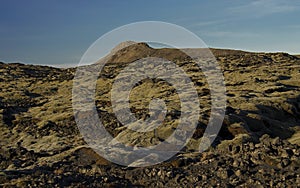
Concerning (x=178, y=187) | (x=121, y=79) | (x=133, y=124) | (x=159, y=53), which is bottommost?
(x=178, y=187)

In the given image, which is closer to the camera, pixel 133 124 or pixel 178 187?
pixel 178 187

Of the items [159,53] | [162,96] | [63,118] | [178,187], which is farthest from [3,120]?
[159,53]

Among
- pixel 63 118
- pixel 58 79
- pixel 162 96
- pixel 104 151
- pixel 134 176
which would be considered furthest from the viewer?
pixel 58 79

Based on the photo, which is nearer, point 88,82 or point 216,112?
point 216,112

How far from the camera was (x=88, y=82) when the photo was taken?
60.5m

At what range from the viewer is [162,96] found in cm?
4531

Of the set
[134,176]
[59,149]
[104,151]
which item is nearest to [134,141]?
[104,151]

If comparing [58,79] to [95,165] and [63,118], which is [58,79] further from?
[95,165]

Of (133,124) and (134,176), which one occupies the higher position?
(133,124)

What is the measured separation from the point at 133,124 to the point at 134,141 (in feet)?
16.6

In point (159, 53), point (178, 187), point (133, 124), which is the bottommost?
point (178, 187)

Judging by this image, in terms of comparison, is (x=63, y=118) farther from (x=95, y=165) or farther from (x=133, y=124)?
(x=95, y=165)

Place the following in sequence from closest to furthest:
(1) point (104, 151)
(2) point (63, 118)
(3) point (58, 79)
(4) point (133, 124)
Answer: (1) point (104, 151) → (4) point (133, 124) → (2) point (63, 118) → (3) point (58, 79)

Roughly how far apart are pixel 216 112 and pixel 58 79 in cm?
3728
